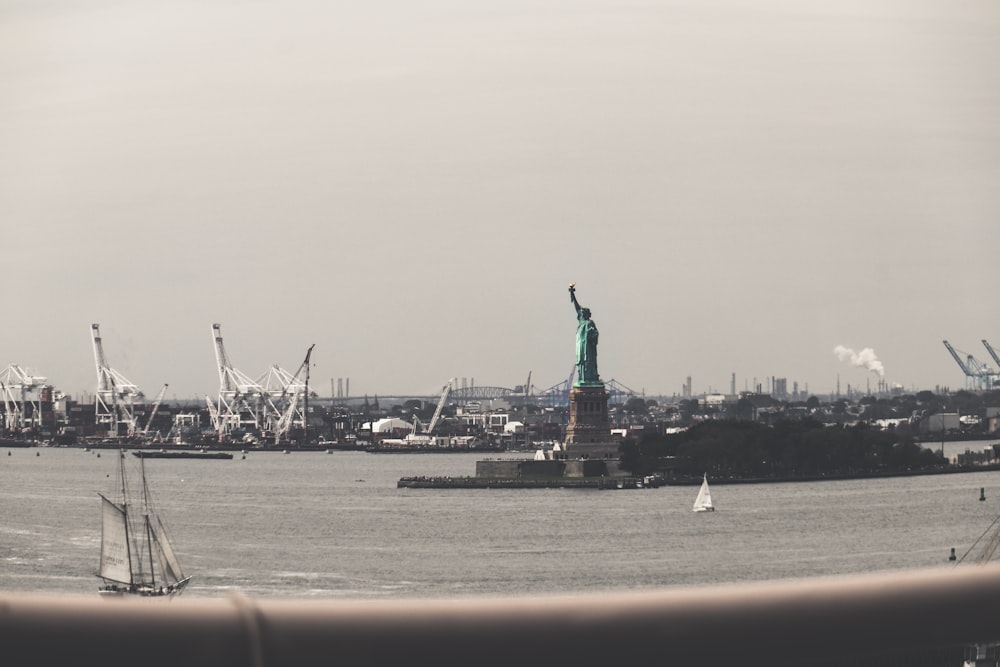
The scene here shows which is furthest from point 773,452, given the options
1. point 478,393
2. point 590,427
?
point 478,393

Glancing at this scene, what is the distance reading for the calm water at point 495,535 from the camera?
22.5 meters

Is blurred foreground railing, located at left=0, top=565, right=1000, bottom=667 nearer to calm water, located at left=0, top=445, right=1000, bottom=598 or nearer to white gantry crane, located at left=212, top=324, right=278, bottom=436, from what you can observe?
calm water, located at left=0, top=445, right=1000, bottom=598

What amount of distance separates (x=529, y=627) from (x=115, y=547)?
65.3 feet

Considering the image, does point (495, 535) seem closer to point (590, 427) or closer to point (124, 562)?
point (124, 562)

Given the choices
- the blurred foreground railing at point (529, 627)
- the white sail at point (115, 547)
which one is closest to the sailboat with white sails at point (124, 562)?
the white sail at point (115, 547)

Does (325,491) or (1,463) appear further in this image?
(1,463)

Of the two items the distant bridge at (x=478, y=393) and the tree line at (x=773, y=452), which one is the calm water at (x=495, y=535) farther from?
the distant bridge at (x=478, y=393)

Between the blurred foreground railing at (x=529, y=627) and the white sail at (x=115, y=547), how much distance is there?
63.1ft

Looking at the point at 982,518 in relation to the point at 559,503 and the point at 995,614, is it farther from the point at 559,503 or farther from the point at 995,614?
the point at 995,614

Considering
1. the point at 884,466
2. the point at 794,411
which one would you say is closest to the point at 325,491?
the point at 884,466

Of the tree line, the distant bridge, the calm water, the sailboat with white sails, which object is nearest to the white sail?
the sailboat with white sails

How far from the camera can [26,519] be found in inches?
1390

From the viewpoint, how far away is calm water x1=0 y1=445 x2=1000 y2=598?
2248cm

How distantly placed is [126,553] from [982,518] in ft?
66.3
